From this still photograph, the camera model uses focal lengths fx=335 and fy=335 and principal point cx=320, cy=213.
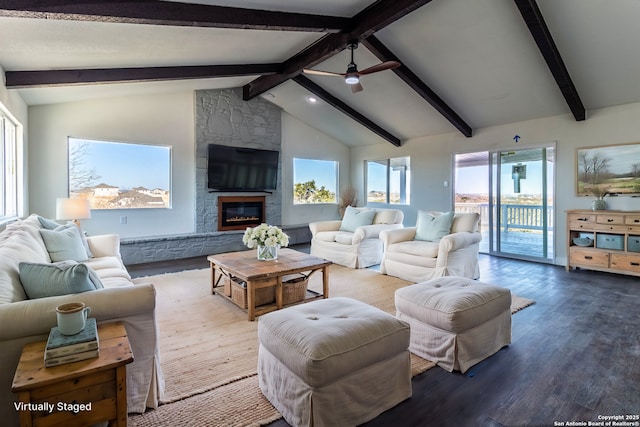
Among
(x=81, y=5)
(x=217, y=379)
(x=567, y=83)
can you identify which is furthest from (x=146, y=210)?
(x=567, y=83)

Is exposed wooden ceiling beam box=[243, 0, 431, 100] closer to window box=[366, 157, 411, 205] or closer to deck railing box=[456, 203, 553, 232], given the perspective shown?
window box=[366, 157, 411, 205]

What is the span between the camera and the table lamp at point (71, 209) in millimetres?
4273

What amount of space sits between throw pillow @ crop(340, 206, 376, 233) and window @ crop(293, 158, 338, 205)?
2410mm

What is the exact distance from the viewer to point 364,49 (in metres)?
5.03

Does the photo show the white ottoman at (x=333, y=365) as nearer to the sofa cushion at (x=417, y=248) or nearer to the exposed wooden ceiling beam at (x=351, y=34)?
the sofa cushion at (x=417, y=248)

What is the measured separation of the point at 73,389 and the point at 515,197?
21.7 ft

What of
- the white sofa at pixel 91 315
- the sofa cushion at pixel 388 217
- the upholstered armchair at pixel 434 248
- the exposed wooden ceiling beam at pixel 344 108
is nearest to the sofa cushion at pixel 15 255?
the white sofa at pixel 91 315

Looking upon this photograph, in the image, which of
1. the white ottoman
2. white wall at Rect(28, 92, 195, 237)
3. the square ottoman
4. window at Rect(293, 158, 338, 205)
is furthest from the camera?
window at Rect(293, 158, 338, 205)

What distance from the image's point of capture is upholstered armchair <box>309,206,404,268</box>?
529cm

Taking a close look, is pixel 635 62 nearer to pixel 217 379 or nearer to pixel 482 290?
pixel 482 290

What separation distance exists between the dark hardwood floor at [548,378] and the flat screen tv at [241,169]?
17.7 ft

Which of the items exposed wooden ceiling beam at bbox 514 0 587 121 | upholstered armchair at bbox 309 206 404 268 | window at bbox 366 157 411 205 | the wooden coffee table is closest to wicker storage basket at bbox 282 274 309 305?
the wooden coffee table

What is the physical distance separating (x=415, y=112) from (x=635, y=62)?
313cm

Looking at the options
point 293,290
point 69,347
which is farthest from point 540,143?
point 69,347
